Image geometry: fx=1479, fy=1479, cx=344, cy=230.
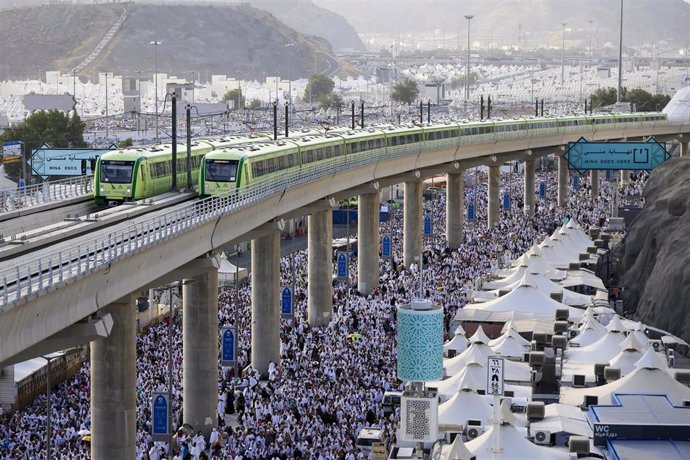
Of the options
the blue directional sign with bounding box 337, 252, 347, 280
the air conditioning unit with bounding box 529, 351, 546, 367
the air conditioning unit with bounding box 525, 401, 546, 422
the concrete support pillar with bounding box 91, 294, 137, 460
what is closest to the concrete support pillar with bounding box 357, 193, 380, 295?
the blue directional sign with bounding box 337, 252, 347, 280

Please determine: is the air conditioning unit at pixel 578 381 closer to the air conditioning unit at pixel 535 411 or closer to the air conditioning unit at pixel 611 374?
the air conditioning unit at pixel 611 374

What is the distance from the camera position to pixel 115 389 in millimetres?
37000

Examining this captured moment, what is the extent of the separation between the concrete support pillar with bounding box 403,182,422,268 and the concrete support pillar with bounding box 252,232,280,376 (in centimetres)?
2659

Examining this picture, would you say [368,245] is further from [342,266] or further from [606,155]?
[606,155]

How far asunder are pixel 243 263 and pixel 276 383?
33.2 m

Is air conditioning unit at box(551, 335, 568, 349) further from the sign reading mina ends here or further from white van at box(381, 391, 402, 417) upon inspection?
the sign reading mina ends here

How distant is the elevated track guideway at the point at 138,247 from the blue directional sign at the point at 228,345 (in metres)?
3.28

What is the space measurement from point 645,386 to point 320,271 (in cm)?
2841

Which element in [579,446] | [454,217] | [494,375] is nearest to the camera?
[494,375]

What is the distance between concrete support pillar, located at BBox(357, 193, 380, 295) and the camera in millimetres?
75000

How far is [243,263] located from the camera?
271 ft

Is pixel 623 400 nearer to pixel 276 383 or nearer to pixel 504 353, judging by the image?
pixel 504 353

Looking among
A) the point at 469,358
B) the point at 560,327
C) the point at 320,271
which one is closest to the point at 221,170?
the point at 469,358

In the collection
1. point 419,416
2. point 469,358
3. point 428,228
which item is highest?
point 419,416
